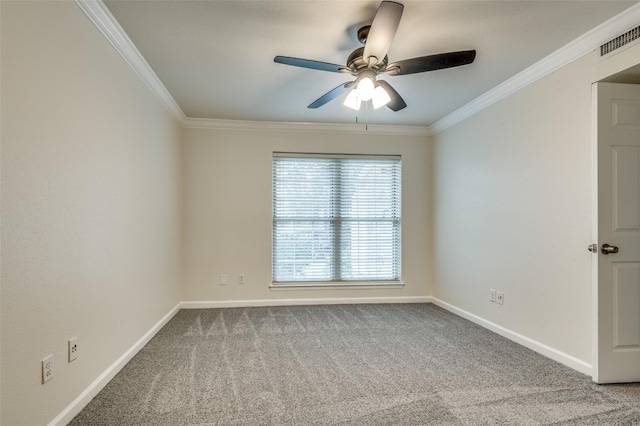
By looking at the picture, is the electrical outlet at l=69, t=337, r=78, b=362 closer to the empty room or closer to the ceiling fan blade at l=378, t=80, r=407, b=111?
the empty room

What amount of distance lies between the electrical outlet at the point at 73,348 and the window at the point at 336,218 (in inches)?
110

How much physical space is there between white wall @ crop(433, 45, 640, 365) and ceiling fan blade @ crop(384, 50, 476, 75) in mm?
1086

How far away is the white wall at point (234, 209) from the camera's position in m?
4.47

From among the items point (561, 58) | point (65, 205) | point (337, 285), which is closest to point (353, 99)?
point (561, 58)

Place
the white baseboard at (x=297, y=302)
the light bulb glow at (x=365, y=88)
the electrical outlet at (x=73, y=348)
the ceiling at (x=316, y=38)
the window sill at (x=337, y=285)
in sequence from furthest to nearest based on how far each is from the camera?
the window sill at (x=337, y=285)
the white baseboard at (x=297, y=302)
the light bulb glow at (x=365, y=88)
the ceiling at (x=316, y=38)
the electrical outlet at (x=73, y=348)

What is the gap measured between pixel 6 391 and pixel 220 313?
2.77 meters

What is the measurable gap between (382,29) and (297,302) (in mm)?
3539

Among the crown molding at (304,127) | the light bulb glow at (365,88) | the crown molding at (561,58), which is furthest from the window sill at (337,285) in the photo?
the light bulb glow at (365,88)

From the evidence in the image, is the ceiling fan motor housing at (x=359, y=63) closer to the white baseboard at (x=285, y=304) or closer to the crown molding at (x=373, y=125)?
the crown molding at (x=373, y=125)

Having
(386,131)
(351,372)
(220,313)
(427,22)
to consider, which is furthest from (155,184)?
(386,131)

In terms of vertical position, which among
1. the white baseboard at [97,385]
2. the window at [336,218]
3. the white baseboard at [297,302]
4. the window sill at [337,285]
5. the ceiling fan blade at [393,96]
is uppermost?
the ceiling fan blade at [393,96]

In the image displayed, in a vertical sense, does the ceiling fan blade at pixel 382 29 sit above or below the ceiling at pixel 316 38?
below

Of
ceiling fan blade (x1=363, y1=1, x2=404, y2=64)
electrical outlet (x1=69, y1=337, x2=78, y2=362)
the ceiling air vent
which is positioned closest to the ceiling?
the ceiling air vent

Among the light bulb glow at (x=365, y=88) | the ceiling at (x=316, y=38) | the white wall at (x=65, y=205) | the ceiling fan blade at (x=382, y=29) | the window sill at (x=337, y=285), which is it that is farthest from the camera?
the window sill at (x=337, y=285)
